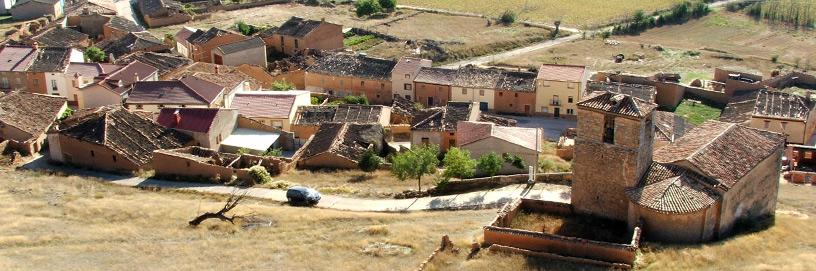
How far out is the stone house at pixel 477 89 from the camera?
7288cm

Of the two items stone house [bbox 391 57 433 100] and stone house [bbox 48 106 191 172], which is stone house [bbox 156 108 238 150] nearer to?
stone house [bbox 48 106 191 172]

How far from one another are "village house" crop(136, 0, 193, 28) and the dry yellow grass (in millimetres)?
60693

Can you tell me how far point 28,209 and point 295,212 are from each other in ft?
44.0

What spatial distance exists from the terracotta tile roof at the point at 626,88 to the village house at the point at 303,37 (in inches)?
1183

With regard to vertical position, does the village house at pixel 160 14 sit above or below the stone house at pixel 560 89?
above

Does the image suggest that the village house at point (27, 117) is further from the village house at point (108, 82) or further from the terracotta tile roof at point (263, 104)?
the terracotta tile roof at point (263, 104)

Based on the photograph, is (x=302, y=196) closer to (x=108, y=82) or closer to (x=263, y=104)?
(x=263, y=104)

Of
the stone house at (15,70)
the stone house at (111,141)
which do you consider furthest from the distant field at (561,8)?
the stone house at (111,141)

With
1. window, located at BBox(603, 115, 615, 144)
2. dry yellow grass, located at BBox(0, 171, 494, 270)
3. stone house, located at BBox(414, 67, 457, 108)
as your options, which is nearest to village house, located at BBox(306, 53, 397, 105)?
stone house, located at BBox(414, 67, 457, 108)

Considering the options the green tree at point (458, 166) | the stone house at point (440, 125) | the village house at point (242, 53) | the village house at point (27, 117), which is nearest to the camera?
the green tree at point (458, 166)

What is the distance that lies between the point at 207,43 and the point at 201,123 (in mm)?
28920

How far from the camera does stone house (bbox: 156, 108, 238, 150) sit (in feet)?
185

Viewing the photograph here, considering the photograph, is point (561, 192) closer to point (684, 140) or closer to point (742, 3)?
point (684, 140)

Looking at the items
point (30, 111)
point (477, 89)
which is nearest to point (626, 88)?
point (477, 89)
